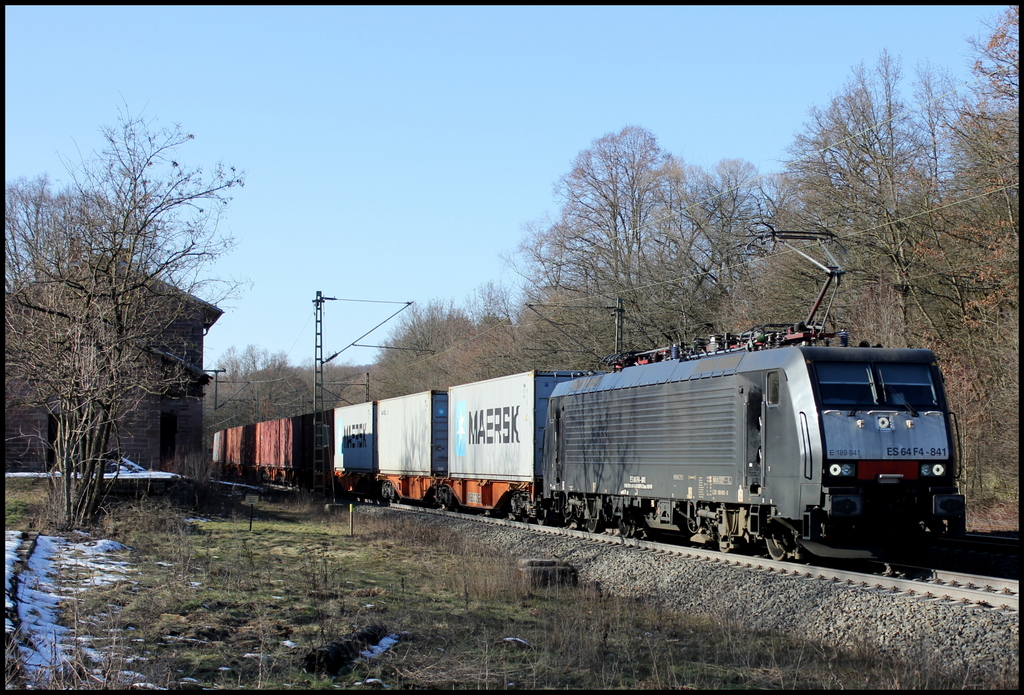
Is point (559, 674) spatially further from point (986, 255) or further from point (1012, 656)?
point (986, 255)

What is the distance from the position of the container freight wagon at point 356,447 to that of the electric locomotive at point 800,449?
704 inches

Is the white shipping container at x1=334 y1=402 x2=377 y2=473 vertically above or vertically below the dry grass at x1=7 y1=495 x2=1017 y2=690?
above

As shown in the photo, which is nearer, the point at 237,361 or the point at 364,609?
the point at 364,609

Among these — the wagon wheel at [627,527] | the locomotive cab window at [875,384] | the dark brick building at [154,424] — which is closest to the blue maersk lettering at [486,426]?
the wagon wheel at [627,527]

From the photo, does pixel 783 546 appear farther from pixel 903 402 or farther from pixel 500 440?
pixel 500 440

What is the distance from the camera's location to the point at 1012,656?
26.9 feet

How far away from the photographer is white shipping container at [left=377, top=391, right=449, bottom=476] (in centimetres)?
2616

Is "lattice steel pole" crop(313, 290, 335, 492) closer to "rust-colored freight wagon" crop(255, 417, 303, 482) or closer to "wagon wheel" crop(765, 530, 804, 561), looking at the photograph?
"rust-colored freight wagon" crop(255, 417, 303, 482)

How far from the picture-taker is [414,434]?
2741 cm

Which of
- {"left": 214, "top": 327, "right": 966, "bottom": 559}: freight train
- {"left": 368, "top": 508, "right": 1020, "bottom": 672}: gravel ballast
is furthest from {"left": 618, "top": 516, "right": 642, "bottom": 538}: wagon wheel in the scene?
{"left": 368, "top": 508, "right": 1020, "bottom": 672}: gravel ballast

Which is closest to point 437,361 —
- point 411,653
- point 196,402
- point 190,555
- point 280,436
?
point 280,436

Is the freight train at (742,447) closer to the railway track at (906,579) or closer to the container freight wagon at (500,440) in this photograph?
the container freight wagon at (500,440)

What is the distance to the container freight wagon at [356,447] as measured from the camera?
32.4 m

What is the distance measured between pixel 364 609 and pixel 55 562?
472 cm
